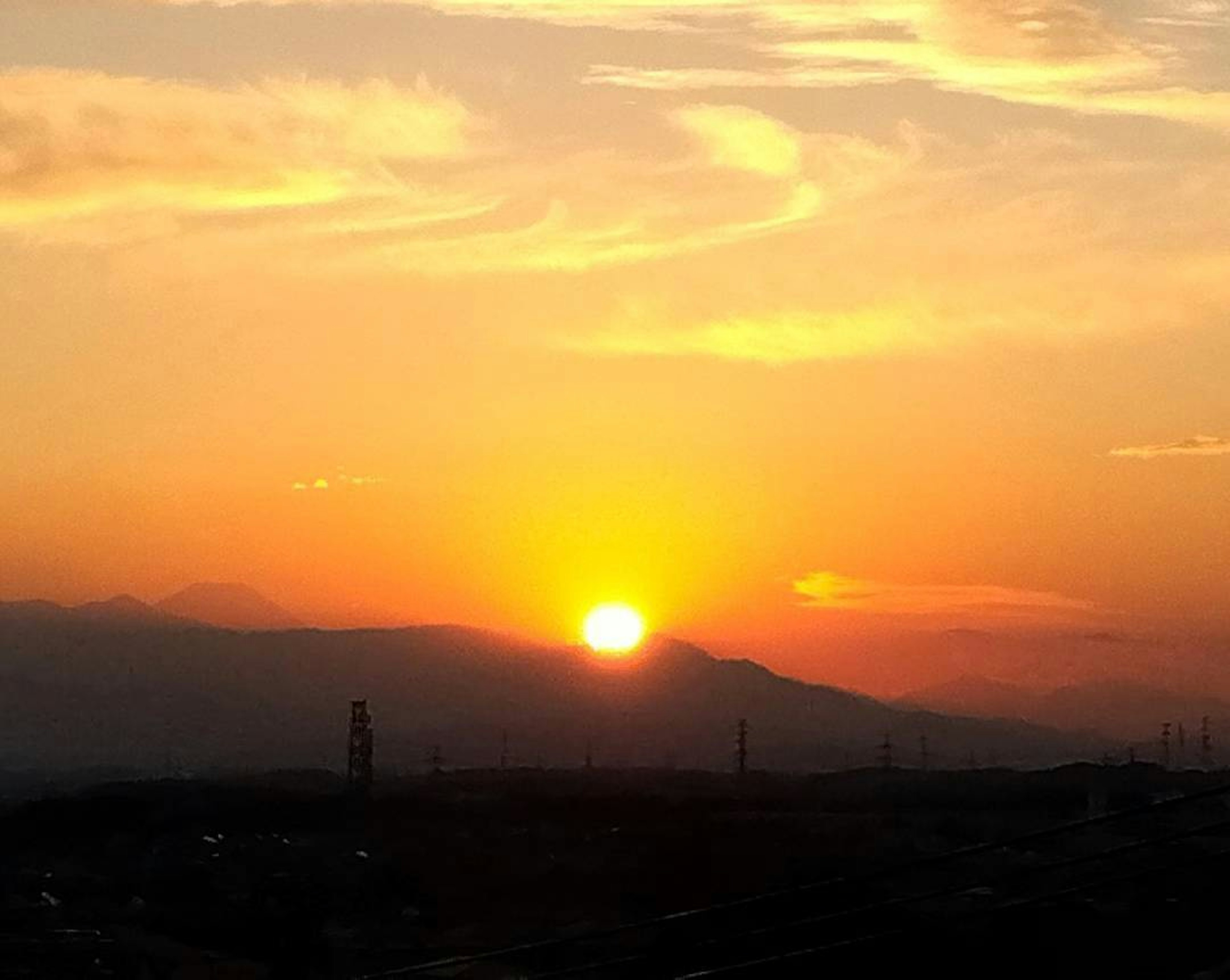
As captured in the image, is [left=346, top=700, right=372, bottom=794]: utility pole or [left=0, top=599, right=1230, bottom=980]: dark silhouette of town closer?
[left=0, top=599, right=1230, bottom=980]: dark silhouette of town

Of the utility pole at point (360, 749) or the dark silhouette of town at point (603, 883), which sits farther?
the utility pole at point (360, 749)

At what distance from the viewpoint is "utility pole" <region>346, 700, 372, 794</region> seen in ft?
194

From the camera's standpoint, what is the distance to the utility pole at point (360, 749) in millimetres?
59156

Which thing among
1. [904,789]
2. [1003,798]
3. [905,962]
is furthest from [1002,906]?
[904,789]

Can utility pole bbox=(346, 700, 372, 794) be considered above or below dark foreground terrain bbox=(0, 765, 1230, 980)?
above

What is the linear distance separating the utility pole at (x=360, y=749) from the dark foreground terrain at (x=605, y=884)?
35.6 inches

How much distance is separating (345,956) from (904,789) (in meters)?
31.9

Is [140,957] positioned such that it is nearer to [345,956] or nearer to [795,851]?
[345,956]

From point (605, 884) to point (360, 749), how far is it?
695 inches

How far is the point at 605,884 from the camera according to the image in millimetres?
44938

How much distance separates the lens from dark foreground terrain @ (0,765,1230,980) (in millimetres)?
36062

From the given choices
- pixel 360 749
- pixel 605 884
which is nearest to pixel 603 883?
Answer: pixel 605 884

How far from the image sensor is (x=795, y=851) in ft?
148

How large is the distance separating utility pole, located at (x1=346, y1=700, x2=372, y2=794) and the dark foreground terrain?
35.6 inches
